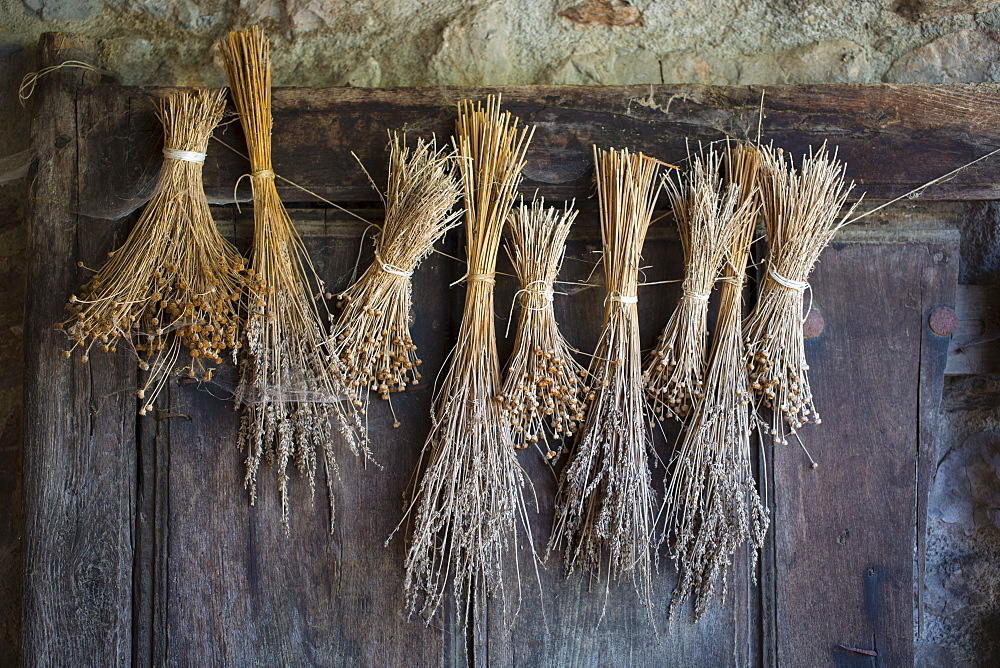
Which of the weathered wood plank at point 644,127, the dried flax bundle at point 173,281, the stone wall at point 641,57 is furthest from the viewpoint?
the stone wall at point 641,57

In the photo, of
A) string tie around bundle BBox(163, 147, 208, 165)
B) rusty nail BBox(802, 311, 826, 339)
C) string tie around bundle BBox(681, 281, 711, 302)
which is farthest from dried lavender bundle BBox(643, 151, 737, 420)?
string tie around bundle BBox(163, 147, 208, 165)

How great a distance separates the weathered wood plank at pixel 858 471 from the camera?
1.70m

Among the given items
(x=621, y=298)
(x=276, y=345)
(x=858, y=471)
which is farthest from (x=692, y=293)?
(x=276, y=345)

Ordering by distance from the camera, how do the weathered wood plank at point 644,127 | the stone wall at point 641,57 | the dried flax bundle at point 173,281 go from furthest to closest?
the stone wall at point 641,57 < the weathered wood plank at point 644,127 < the dried flax bundle at point 173,281

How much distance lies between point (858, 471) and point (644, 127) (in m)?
0.93

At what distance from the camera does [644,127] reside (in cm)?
171

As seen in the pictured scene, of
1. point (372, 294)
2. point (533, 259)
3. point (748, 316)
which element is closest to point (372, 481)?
point (372, 294)

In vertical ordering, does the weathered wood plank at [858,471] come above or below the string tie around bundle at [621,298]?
below

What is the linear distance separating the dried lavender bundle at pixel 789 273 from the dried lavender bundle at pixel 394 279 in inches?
28.3

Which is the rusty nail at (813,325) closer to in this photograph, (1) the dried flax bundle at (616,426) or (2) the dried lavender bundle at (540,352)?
(1) the dried flax bundle at (616,426)

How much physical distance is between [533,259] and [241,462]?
802 mm

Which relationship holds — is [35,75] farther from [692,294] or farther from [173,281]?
[692,294]

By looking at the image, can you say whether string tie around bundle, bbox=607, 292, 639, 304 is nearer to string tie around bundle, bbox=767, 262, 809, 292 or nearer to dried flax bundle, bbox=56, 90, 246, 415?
string tie around bundle, bbox=767, 262, 809, 292

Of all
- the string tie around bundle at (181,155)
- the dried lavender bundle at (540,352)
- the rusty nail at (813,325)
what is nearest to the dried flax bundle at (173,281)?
the string tie around bundle at (181,155)
